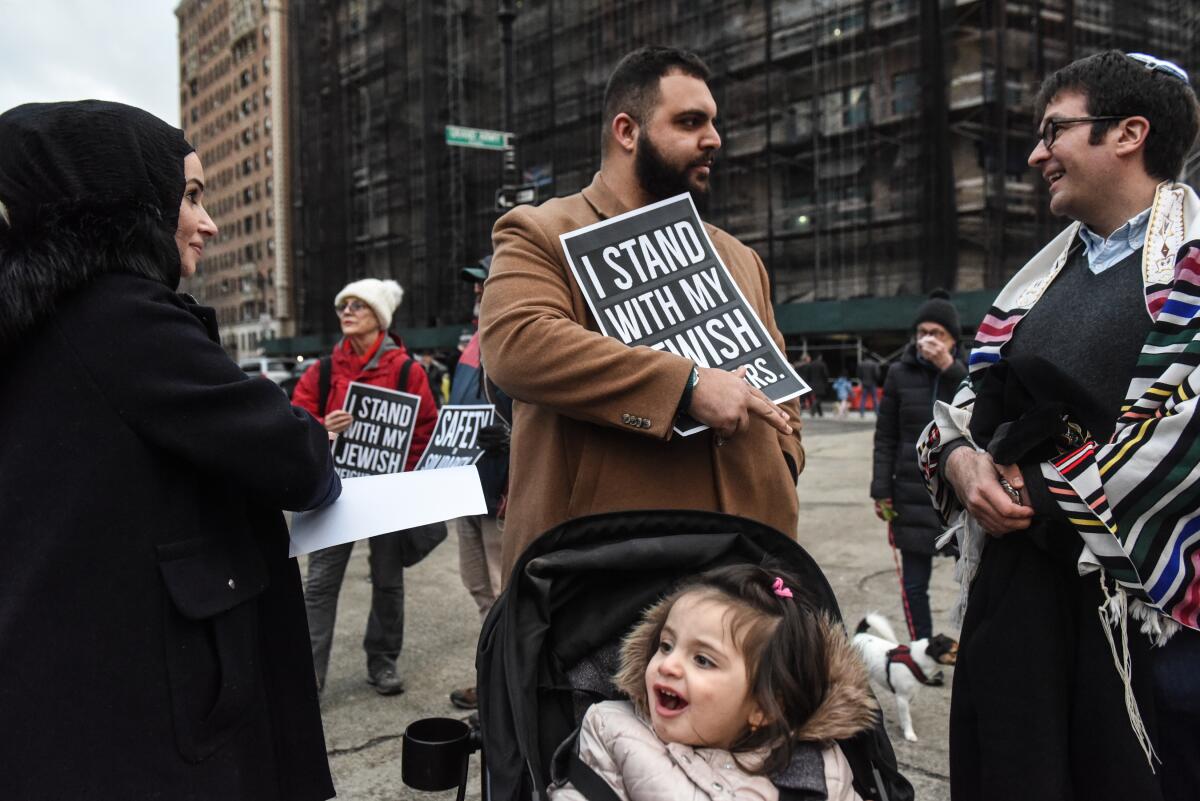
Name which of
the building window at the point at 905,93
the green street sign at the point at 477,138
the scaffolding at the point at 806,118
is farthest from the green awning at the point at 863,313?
the green street sign at the point at 477,138

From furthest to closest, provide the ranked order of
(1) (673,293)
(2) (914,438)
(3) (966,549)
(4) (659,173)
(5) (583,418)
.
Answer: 1. (2) (914,438)
2. (4) (659,173)
3. (1) (673,293)
4. (3) (966,549)
5. (5) (583,418)

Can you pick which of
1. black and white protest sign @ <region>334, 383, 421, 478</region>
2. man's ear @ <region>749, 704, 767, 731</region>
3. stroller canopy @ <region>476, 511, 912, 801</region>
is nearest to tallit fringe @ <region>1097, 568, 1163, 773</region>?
stroller canopy @ <region>476, 511, 912, 801</region>

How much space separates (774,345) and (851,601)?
3.91 meters

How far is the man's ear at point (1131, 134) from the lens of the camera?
195cm

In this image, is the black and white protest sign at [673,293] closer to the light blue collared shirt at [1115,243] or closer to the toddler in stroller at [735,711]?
the toddler in stroller at [735,711]

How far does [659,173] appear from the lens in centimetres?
235

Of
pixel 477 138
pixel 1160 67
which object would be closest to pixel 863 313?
pixel 477 138

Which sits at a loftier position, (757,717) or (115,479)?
(115,479)

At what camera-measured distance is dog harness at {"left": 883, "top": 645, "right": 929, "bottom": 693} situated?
368 cm

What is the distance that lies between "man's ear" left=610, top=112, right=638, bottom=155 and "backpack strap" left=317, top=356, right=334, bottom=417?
104 inches

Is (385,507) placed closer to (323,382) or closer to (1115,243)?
(1115,243)

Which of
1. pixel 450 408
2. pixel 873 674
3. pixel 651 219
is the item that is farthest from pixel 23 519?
pixel 873 674

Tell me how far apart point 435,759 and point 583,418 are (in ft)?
2.70

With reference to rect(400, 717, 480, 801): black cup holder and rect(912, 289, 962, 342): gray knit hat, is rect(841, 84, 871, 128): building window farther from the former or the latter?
rect(400, 717, 480, 801): black cup holder
